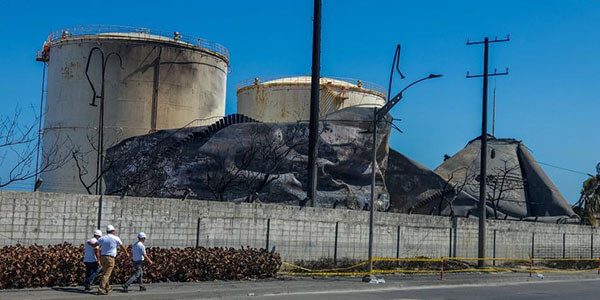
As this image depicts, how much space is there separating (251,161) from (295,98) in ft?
47.1

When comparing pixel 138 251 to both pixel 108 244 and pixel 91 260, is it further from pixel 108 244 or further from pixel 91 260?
pixel 91 260

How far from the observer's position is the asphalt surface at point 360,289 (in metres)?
16.5

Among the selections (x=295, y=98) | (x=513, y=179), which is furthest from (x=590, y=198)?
(x=295, y=98)

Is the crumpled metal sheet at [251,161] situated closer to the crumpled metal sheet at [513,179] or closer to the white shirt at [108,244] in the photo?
the crumpled metal sheet at [513,179]

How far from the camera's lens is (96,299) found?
15258 mm

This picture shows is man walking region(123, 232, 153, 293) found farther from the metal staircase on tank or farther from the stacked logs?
the metal staircase on tank

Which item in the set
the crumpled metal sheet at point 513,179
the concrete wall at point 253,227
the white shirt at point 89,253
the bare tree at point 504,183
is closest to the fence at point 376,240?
the concrete wall at point 253,227

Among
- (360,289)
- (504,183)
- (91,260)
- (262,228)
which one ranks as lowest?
(360,289)

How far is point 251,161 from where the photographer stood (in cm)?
4034

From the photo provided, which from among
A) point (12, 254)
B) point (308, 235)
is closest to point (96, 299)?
point (12, 254)

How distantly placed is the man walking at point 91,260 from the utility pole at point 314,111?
11.7 m

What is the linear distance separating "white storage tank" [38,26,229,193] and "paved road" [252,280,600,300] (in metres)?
25.1

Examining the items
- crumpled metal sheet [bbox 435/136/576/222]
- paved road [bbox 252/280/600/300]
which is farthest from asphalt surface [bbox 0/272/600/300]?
crumpled metal sheet [bbox 435/136/576/222]

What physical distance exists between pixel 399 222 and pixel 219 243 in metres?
10.5
